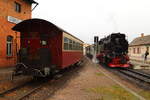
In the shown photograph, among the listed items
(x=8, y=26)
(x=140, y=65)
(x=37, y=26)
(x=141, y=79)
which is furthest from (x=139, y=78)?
(x=8, y=26)

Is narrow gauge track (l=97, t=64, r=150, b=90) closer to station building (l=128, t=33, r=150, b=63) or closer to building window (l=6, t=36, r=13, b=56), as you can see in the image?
building window (l=6, t=36, r=13, b=56)

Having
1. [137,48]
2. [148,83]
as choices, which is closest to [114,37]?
[148,83]

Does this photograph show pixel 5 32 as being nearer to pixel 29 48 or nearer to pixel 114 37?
pixel 29 48

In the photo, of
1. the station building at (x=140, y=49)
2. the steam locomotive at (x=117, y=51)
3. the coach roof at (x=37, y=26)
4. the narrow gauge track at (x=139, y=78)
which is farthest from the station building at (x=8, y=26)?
the station building at (x=140, y=49)

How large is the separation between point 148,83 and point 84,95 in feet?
16.0

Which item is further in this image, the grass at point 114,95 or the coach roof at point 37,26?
the coach roof at point 37,26

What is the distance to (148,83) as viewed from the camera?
9.95 metres

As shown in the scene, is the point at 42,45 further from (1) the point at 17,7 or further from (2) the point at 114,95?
(1) the point at 17,7

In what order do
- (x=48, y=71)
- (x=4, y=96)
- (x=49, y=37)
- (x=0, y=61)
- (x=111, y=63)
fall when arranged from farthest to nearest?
(x=111, y=63) < (x=0, y=61) < (x=49, y=37) < (x=48, y=71) < (x=4, y=96)

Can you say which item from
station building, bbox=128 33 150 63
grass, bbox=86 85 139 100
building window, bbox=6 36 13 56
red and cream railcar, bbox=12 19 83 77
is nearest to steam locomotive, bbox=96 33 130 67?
red and cream railcar, bbox=12 19 83 77

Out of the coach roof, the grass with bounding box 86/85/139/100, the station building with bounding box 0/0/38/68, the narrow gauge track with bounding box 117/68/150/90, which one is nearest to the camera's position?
the grass with bounding box 86/85/139/100

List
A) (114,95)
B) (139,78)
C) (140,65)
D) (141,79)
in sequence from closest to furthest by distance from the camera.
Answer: (114,95)
(141,79)
(139,78)
(140,65)

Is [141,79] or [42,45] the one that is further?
[141,79]

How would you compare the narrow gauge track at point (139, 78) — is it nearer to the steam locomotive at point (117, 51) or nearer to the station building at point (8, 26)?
the steam locomotive at point (117, 51)
